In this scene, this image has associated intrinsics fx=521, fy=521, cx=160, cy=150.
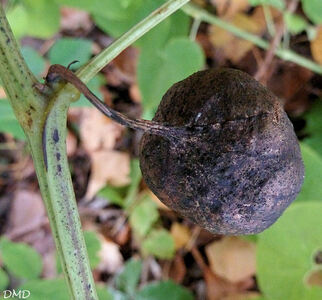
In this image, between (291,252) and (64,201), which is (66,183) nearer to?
(64,201)

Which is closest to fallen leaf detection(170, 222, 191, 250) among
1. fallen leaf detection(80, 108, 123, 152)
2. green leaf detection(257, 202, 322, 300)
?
fallen leaf detection(80, 108, 123, 152)

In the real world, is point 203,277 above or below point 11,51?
below

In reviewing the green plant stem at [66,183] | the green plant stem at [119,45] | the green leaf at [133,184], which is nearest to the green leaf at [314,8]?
the green plant stem at [119,45]

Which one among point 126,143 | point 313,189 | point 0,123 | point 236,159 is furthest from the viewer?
point 126,143

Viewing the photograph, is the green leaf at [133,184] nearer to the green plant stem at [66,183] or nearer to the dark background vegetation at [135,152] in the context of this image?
the dark background vegetation at [135,152]

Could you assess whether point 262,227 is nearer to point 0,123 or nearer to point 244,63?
point 0,123

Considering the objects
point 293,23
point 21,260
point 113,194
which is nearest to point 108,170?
point 113,194

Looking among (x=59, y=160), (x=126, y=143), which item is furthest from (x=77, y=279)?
(x=126, y=143)

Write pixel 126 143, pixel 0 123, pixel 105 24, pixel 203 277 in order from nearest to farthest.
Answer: pixel 0 123 < pixel 105 24 < pixel 203 277 < pixel 126 143
